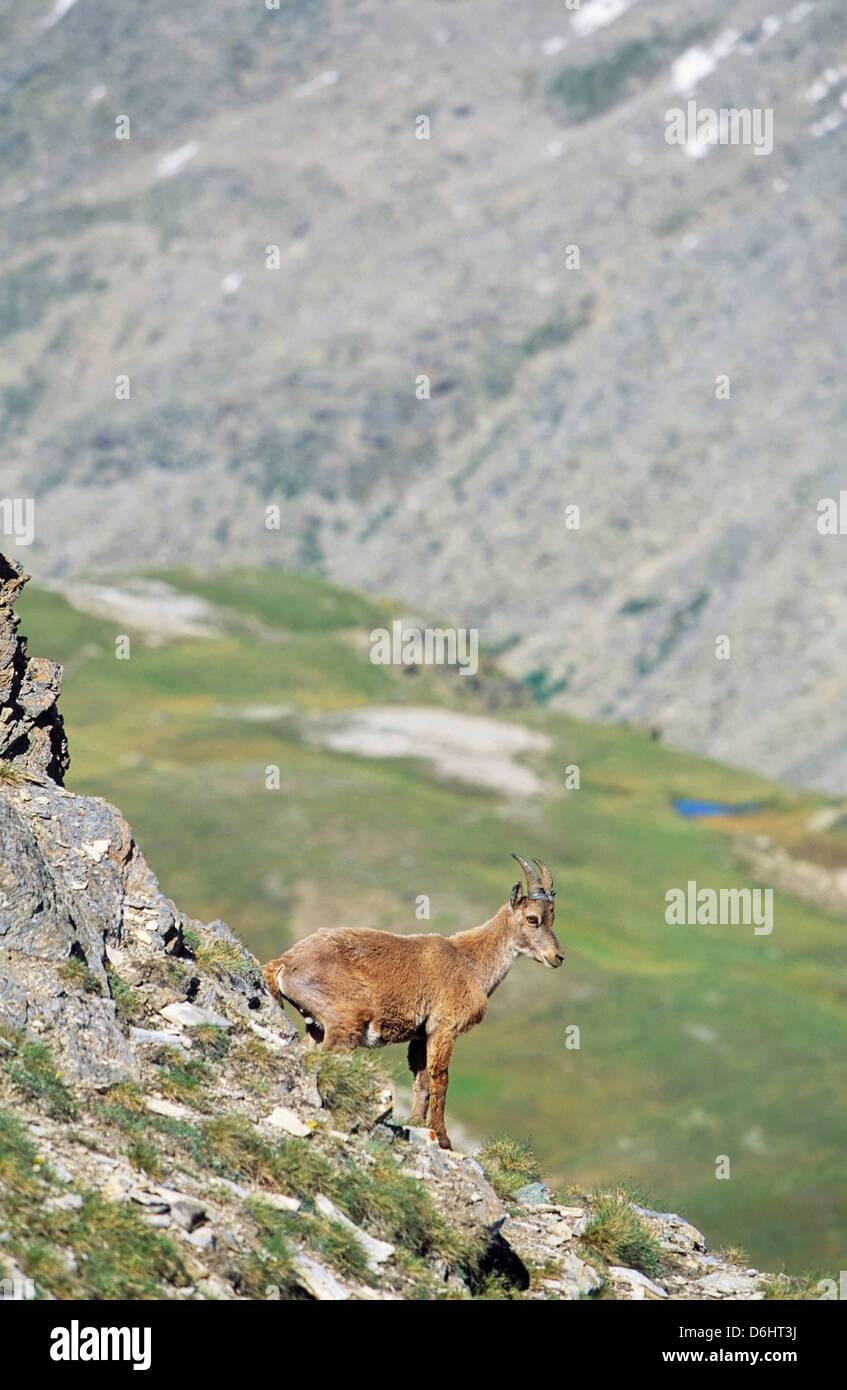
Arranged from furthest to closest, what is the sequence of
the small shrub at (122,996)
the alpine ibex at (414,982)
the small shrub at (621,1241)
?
the alpine ibex at (414,982) → the small shrub at (621,1241) → the small shrub at (122,996)

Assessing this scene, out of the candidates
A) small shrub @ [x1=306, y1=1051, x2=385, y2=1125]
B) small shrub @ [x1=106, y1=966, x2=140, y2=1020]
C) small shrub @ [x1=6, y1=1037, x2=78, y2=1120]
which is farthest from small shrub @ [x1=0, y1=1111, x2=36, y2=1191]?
small shrub @ [x1=306, y1=1051, x2=385, y2=1125]

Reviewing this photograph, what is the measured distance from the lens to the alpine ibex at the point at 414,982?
20.7 metres

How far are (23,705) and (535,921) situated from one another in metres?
6.92

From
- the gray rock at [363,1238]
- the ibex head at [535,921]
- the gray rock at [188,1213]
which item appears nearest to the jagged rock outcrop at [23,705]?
the ibex head at [535,921]

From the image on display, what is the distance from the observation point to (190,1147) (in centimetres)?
1733

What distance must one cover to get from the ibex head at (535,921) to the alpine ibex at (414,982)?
0.04 ft

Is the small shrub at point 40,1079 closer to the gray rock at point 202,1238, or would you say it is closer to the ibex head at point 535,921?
the gray rock at point 202,1238

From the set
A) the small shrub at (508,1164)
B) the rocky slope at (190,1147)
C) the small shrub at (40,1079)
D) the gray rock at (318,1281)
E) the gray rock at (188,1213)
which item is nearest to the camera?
the rocky slope at (190,1147)

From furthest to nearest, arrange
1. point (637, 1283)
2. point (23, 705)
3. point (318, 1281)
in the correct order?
Answer: point (23, 705)
point (637, 1283)
point (318, 1281)

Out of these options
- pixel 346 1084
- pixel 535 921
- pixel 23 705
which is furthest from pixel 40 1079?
pixel 535 921

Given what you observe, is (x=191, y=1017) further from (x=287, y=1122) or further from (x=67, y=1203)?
(x=67, y=1203)

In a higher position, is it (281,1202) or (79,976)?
(79,976)

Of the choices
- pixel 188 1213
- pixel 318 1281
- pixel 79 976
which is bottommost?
pixel 318 1281
